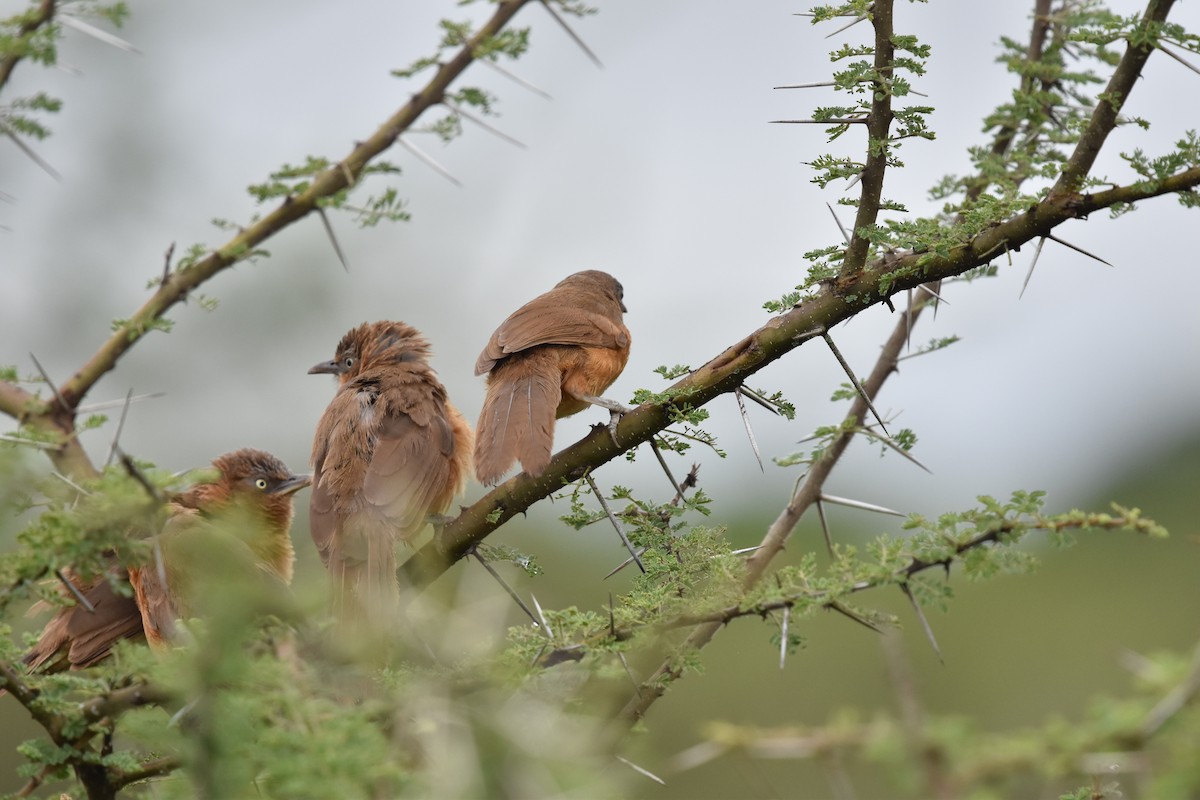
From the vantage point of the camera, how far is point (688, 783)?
9477mm

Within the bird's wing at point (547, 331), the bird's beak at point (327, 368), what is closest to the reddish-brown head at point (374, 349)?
the bird's beak at point (327, 368)

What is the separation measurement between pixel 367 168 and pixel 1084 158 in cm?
231

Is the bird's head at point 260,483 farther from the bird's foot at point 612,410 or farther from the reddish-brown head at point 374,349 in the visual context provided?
the bird's foot at point 612,410

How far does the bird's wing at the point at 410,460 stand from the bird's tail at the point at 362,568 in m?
0.14

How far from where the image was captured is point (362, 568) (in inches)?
185

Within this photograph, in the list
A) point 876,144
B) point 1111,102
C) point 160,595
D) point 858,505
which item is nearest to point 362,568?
point 160,595

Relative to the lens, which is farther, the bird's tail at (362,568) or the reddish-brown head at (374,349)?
the reddish-brown head at (374,349)

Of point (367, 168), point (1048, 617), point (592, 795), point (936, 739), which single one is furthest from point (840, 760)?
point (1048, 617)

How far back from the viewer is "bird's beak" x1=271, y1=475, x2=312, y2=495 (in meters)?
6.35

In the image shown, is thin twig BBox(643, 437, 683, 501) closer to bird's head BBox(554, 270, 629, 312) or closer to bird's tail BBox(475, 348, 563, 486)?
bird's tail BBox(475, 348, 563, 486)

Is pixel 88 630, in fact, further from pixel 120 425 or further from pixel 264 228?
pixel 120 425

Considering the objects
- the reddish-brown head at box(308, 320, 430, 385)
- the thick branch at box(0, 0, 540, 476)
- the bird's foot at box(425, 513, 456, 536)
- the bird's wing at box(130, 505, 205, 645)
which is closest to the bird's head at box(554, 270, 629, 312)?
the reddish-brown head at box(308, 320, 430, 385)

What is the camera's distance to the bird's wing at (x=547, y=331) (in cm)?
516

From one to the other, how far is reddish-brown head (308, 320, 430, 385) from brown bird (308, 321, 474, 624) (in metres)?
0.18
